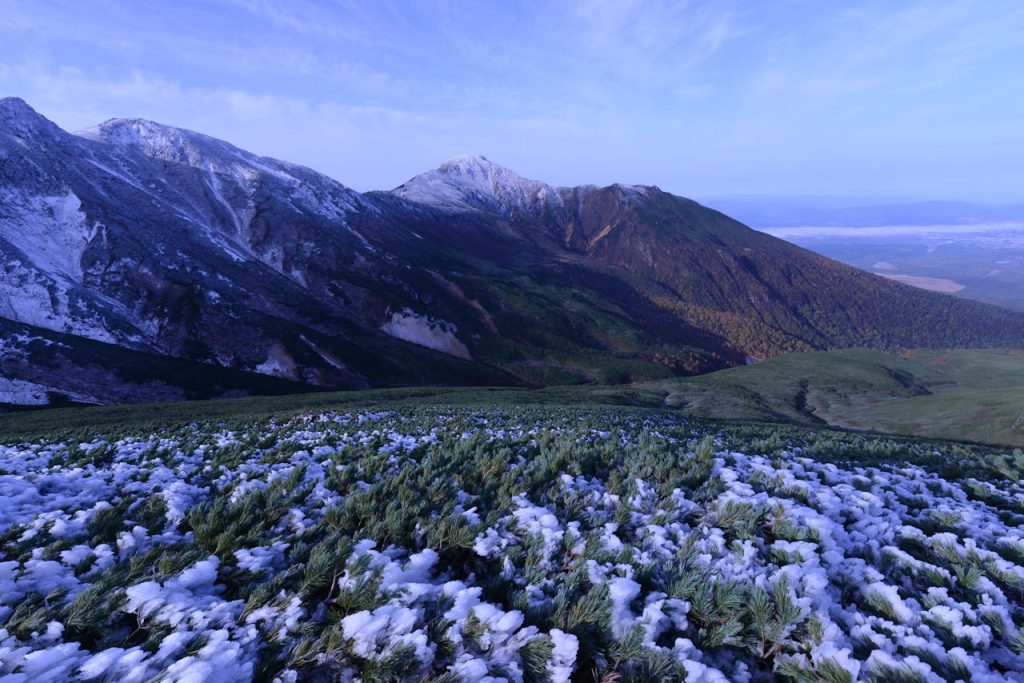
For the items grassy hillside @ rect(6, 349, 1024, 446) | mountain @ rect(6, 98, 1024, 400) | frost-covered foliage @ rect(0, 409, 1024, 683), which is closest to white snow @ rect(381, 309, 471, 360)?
mountain @ rect(6, 98, 1024, 400)

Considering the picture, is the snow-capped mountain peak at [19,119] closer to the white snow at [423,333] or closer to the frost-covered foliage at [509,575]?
the white snow at [423,333]

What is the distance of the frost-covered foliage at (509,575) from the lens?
514cm

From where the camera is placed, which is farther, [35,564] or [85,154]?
[85,154]

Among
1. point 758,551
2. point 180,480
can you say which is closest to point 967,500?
point 758,551

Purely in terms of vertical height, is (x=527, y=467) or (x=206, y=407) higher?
(x=527, y=467)

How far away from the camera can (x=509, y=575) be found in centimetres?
684

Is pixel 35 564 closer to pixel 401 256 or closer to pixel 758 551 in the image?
pixel 758 551

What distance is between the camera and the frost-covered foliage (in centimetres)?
514

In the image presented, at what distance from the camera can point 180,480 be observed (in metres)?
11.1

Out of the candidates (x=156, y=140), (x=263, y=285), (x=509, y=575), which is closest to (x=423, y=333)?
(x=263, y=285)

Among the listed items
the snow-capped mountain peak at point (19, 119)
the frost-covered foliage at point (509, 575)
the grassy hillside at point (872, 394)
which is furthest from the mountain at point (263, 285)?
the frost-covered foliage at point (509, 575)

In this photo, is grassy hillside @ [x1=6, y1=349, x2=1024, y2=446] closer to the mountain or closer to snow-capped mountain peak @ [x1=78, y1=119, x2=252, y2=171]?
the mountain

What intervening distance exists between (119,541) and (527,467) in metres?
7.53

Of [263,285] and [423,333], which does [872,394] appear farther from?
[263,285]
